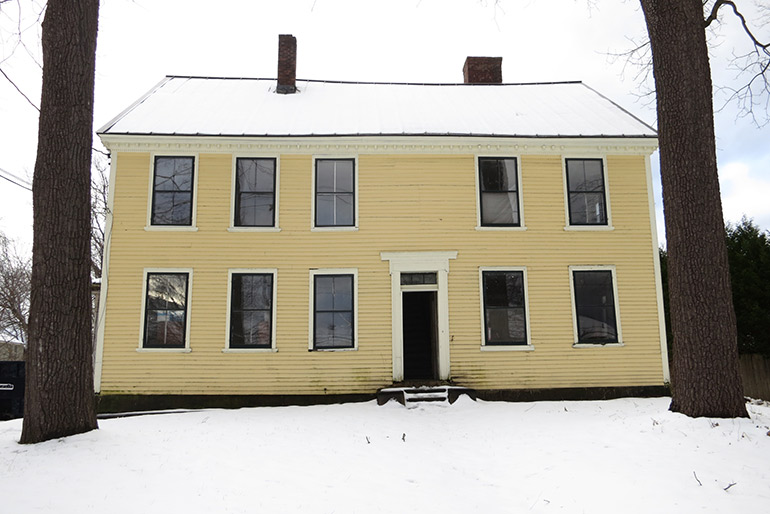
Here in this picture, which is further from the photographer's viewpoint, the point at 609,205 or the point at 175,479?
the point at 609,205

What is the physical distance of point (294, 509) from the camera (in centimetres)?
497

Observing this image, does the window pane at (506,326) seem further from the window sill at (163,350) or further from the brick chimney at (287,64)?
the brick chimney at (287,64)

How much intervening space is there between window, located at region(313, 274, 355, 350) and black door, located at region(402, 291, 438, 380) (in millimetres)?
2303

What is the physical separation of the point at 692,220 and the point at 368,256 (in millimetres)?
6744

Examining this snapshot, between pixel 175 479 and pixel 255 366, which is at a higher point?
pixel 255 366

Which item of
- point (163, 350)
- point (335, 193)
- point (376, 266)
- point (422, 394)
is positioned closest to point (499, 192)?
point (376, 266)

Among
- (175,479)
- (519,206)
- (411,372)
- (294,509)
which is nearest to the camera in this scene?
(294,509)

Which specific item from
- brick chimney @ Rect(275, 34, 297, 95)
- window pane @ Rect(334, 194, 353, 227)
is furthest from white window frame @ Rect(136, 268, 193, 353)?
brick chimney @ Rect(275, 34, 297, 95)

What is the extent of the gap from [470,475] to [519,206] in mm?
7628

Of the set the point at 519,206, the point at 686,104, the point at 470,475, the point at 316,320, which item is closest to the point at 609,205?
the point at 519,206

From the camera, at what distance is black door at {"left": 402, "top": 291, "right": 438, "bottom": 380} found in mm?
13977

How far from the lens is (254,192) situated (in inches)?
496

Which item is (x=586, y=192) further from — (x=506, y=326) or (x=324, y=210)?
(x=324, y=210)

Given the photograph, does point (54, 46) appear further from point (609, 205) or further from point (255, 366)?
point (609, 205)
